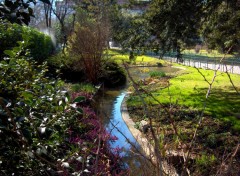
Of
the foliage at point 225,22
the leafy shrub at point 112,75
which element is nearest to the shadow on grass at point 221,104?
the foliage at point 225,22

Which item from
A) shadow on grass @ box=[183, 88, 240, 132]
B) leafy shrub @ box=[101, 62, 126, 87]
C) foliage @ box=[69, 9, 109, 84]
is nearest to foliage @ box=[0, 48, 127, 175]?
shadow on grass @ box=[183, 88, 240, 132]

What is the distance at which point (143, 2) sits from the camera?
44.3 ft

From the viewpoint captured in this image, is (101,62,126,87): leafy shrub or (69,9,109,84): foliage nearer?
(69,9,109,84): foliage

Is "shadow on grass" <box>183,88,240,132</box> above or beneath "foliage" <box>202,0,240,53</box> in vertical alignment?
beneath

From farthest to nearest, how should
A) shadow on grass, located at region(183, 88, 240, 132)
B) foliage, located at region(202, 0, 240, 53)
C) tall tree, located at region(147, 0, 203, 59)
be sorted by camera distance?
foliage, located at region(202, 0, 240, 53) → tall tree, located at region(147, 0, 203, 59) → shadow on grass, located at region(183, 88, 240, 132)

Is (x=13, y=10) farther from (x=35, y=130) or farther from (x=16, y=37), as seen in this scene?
(x=16, y=37)

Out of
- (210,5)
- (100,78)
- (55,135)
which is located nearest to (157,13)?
(210,5)

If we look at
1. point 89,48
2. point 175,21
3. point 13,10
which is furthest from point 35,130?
point 89,48

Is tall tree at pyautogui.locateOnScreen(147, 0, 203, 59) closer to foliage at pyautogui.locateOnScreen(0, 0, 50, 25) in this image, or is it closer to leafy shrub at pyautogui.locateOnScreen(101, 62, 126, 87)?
leafy shrub at pyautogui.locateOnScreen(101, 62, 126, 87)

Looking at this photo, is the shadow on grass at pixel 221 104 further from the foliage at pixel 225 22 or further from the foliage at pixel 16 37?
the foliage at pixel 16 37

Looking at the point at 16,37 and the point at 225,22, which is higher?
the point at 225,22

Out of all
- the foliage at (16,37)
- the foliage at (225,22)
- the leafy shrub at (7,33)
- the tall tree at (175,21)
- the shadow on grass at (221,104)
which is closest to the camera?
the foliage at (16,37)

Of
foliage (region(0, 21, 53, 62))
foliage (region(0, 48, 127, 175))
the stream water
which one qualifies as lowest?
the stream water

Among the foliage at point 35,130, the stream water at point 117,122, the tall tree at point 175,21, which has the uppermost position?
the tall tree at point 175,21
